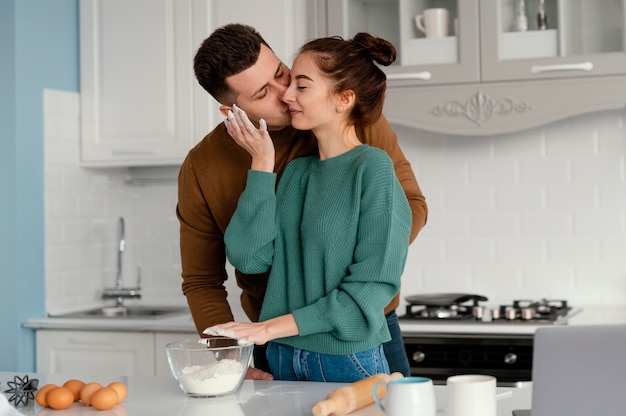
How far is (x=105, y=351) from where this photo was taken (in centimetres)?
360

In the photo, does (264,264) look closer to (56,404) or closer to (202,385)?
(202,385)

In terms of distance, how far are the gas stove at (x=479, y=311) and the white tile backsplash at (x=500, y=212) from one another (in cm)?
19

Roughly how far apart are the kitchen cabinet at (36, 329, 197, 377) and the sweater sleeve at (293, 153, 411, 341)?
5.20 feet

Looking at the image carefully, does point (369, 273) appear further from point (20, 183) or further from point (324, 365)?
point (20, 183)

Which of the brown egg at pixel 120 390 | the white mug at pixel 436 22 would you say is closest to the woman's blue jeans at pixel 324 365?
the brown egg at pixel 120 390

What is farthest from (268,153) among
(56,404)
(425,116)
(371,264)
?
(425,116)

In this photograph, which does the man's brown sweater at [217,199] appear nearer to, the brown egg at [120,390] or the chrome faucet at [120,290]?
the brown egg at [120,390]

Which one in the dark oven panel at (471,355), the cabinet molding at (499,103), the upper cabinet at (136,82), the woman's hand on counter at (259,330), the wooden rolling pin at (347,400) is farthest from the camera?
the upper cabinet at (136,82)

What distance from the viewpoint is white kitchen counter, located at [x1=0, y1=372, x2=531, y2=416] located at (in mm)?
1700

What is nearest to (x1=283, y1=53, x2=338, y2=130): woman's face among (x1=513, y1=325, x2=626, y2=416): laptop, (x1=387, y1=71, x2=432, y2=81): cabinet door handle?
(x1=513, y1=325, x2=626, y2=416): laptop

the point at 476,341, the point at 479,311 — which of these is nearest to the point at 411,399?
the point at 476,341

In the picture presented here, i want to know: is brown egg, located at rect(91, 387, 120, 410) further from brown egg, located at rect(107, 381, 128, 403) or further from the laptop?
the laptop

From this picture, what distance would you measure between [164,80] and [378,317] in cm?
212

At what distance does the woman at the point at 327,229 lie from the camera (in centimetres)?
195
